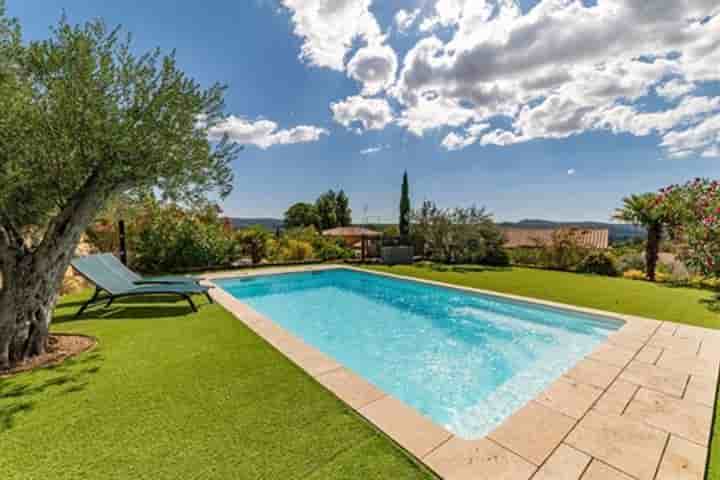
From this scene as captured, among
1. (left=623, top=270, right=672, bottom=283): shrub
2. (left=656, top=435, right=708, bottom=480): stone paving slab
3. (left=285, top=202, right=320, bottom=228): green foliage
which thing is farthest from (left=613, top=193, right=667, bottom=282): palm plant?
(left=285, top=202, right=320, bottom=228): green foliage

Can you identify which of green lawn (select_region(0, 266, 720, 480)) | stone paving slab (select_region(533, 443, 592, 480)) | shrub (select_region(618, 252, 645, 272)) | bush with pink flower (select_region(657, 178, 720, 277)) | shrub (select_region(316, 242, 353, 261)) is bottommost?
stone paving slab (select_region(533, 443, 592, 480))

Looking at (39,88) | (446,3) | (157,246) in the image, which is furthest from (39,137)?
(446,3)

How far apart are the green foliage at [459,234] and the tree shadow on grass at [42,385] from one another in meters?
15.1

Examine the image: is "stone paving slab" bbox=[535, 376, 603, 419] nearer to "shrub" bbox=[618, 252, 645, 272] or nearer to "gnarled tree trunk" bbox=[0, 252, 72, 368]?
"gnarled tree trunk" bbox=[0, 252, 72, 368]

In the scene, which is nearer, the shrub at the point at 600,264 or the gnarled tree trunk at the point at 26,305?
the gnarled tree trunk at the point at 26,305

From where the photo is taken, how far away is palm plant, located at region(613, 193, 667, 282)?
11438 millimetres

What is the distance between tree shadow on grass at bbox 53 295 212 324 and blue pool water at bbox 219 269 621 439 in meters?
2.15

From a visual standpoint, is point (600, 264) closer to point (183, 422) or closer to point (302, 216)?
point (183, 422)

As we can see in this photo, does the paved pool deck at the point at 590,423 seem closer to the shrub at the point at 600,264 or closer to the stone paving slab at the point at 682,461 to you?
the stone paving slab at the point at 682,461

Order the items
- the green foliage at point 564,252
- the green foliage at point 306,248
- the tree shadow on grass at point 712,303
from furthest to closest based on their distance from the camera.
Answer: the green foliage at point 306,248 < the green foliage at point 564,252 < the tree shadow on grass at point 712,303

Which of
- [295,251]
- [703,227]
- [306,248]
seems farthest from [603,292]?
[295,251]

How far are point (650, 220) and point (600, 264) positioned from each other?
2.52m

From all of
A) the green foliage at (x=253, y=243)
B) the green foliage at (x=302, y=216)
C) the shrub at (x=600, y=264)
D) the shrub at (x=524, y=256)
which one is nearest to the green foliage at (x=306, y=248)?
the green foliage at (x=253, y=243)

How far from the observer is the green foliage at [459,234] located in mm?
15281
